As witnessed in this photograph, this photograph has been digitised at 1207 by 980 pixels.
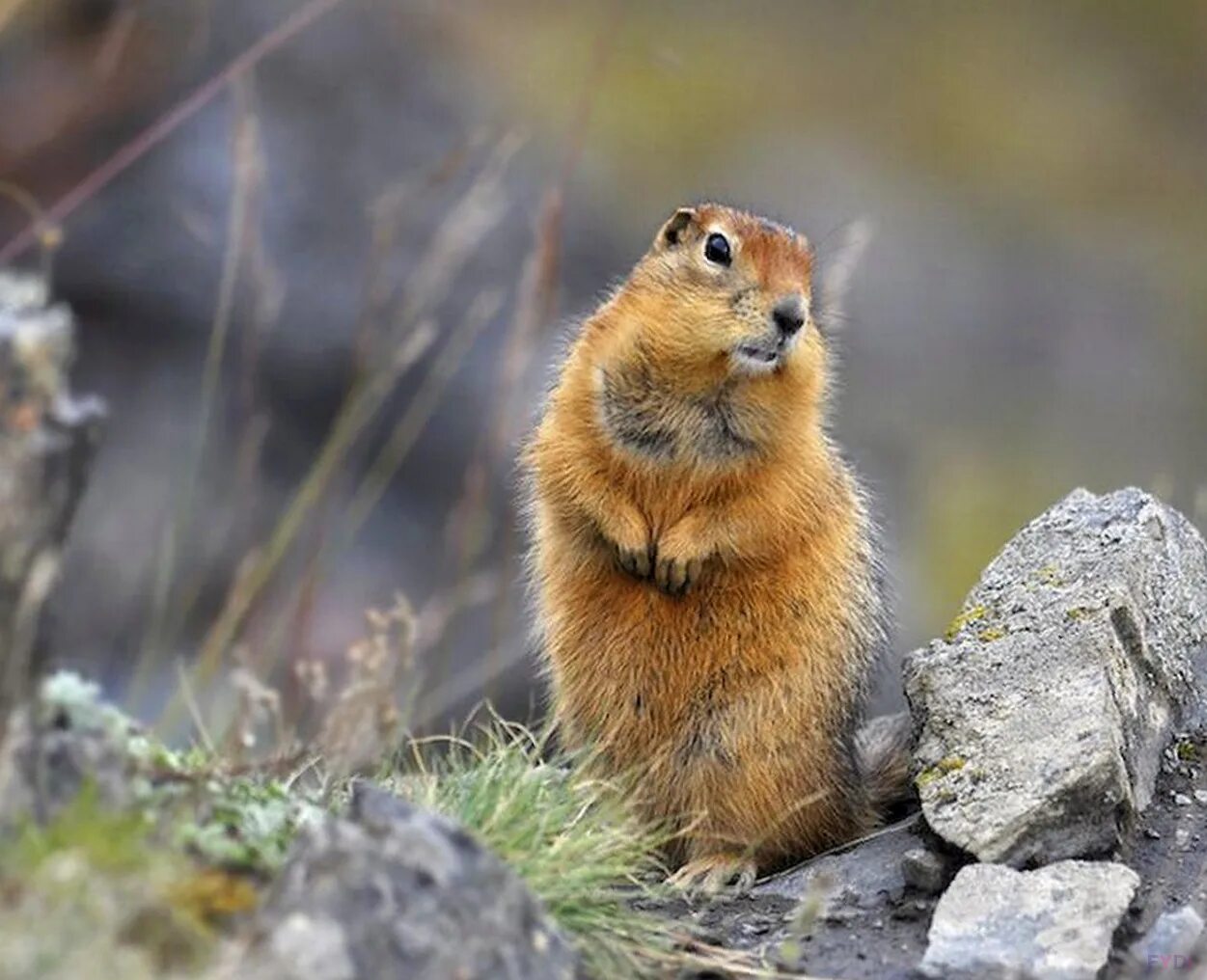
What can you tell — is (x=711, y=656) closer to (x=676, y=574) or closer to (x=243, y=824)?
(x=676, y=574)

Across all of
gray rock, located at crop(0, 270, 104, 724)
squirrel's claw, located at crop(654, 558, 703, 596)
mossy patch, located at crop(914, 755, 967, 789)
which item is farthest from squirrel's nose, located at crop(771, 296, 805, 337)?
gray rock, located at crop(0, 270, 104, 724)

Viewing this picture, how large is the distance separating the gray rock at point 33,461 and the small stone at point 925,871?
232 cm

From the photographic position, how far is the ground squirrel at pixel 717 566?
5.91 m

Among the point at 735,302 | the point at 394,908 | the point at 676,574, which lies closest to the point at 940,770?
the point at 676,574

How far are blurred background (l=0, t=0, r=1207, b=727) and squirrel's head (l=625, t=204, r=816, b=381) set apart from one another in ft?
6.04

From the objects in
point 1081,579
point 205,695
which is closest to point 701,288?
point 1081,579

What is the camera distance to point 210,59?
1335cm

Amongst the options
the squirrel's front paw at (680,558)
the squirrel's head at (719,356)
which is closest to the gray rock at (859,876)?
the squirrel's front paw at (680,558)

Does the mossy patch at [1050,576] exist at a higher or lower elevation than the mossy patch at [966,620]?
higher

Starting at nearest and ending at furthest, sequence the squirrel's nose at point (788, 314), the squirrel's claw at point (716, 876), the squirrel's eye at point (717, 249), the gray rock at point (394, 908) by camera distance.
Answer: the gray rock at point (394, 908) → the squirrel's claw at point (716, 876) → the squirrel's nose at point (788, 314) → the squirrel's eye at point (717, 249)

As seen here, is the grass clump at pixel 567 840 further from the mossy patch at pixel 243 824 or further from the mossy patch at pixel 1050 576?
the mossy patch at pixel 1050 576

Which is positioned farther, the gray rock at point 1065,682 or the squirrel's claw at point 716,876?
the squirrel's claw at point 716,876

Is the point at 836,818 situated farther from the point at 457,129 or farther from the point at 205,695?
the point at 457,129

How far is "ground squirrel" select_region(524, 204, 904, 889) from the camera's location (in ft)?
19.4
